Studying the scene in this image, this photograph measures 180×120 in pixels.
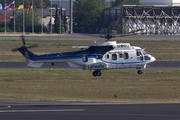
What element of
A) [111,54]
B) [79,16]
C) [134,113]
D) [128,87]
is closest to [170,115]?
[134,113]

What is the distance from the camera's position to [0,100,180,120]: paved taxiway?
25297mm

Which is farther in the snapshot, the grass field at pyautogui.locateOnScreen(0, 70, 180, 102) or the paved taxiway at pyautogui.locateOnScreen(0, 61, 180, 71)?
the paved taxiway at pyautogui.locateOnScreen(0, 61, 180, 71)

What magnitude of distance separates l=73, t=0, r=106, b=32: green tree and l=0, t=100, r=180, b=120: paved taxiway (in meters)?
110

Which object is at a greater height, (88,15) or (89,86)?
(88,15)

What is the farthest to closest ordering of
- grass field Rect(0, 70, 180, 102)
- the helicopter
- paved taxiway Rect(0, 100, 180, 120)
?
grass field Rect(0, 70, 180, 102)
the helicopter
paved taxiway Rect(0, 100, 180, 120)

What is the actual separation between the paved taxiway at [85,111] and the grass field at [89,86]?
13.3 ft

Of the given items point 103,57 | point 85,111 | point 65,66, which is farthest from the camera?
point 65,66

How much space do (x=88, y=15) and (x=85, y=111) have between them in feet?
385

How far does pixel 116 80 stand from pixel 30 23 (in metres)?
90.7

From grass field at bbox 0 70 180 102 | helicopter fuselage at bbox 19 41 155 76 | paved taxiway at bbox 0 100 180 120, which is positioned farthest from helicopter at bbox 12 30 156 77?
grass field at bbox 0 70 180 102

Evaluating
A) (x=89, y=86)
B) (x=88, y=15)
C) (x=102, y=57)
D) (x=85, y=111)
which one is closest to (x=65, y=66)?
(x=89, y=86)

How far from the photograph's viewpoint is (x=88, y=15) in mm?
141625

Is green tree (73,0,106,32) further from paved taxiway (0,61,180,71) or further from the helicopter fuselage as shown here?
the helicopter fuselage

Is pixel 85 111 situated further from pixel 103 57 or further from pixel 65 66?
pixel 65 66
